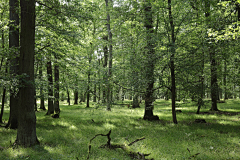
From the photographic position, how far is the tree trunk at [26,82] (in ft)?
22.5

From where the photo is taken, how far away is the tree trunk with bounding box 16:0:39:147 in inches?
270

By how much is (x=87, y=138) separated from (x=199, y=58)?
29.0 ft

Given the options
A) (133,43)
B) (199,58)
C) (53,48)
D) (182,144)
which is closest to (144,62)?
(133,43)

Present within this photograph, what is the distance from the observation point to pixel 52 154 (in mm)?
6215

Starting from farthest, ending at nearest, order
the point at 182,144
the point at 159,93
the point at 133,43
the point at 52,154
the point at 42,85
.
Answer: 1. the point at 133,43
2. the point at 159,93
3. the point at 42,85
4. the point at 182,144
5. the point at 52,154

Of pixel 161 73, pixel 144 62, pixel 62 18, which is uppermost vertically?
Result: pixel 62 18

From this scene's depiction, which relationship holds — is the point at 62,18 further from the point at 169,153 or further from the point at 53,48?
the point at 169,153

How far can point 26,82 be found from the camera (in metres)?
6.75

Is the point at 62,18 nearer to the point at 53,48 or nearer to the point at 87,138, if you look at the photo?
the point at 53,48

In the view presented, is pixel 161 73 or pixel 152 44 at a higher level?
pixel 152 44

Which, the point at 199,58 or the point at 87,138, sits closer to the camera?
the point at 87,138

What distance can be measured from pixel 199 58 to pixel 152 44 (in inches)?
131

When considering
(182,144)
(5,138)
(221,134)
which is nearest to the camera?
(182,144)

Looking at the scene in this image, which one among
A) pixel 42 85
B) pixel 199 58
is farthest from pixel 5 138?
pixel 199 58
